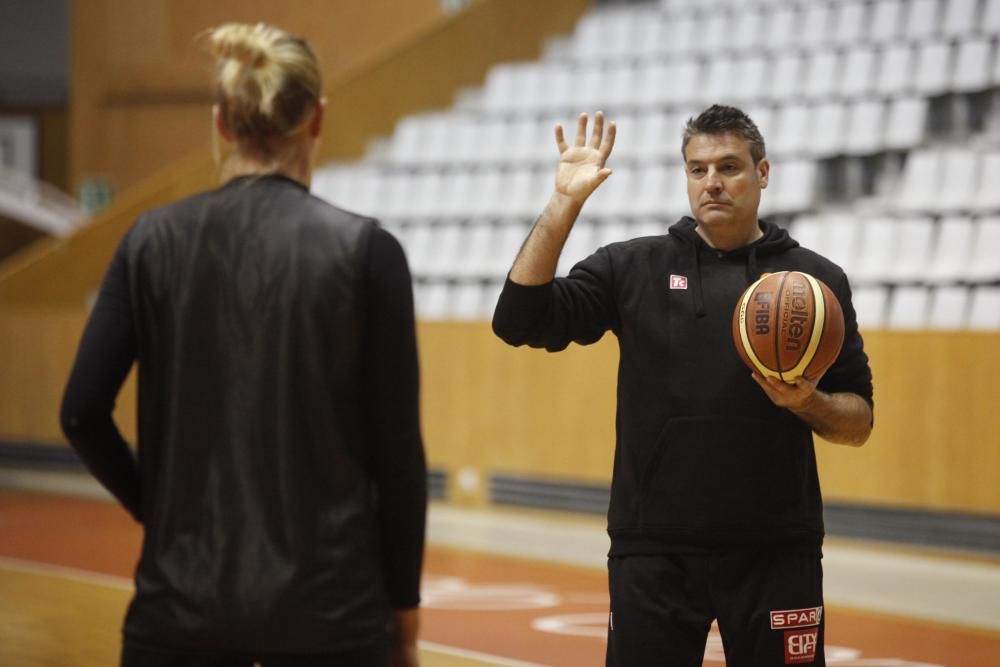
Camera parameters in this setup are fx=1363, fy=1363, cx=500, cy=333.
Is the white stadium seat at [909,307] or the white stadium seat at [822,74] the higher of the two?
the white stadium seat at [822,74]

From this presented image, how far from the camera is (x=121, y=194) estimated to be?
49.8 ft

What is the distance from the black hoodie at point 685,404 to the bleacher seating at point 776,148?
4.85 meters

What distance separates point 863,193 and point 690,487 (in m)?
6.54

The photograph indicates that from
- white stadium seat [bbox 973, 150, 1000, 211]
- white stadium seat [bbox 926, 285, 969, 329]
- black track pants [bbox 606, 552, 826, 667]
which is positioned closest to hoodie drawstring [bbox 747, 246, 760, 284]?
black track pants [bbox 606, 552, 826, 667]

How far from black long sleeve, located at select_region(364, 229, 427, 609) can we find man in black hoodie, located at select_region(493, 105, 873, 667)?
751mm

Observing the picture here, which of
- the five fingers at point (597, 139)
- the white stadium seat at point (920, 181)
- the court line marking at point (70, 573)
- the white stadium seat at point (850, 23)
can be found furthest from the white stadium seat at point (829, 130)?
the five fingers at point (597, 139)

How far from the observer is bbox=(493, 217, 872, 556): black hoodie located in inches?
102

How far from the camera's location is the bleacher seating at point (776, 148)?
25.6 feet

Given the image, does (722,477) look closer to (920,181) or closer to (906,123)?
(920,181)

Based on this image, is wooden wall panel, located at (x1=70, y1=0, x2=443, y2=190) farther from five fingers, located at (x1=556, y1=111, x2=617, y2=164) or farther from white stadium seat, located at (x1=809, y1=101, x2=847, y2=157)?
five fingers, located at (x1=556, y1=111, x2=617, y2=164)

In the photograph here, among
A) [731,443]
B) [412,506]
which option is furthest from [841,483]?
[412,506]

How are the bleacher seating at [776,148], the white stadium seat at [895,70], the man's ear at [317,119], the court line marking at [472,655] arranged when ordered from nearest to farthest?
the man's ear at [317,119]
the court line marking at [472,655]
the bleacher seating at [776,148]
the white stadium seat at [895,70]

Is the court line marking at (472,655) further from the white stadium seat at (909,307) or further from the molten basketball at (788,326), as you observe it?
the white stadium seat at (909,307)

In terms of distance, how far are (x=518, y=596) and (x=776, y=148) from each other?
4.21 meters
